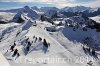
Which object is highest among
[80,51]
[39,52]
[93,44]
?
[39,52]

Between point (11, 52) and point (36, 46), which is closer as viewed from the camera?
point (11, 52)

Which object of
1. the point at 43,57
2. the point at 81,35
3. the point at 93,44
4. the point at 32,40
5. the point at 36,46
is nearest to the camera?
the point at 43,57

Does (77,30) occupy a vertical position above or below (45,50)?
below

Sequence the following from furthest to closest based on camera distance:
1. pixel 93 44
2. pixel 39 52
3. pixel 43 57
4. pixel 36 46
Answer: pixel 93 44 < pixel 36 46 < pixel 39 52 < pixel 43 57

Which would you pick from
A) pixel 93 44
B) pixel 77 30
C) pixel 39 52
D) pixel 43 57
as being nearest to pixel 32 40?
pixel 39 52

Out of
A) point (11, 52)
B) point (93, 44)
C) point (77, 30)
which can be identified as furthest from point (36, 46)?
point (77, 30)

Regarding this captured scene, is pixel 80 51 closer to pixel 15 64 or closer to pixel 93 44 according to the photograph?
pixel 15 64

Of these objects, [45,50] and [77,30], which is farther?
[77,30]

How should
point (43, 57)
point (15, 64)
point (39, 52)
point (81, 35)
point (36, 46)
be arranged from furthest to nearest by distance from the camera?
1. point (81, 35)
2. point (36, 46)
3. point (39, 52)
4. point (43, 57)
5. point (15, 64)

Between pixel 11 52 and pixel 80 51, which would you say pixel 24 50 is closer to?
pixel 11 52
